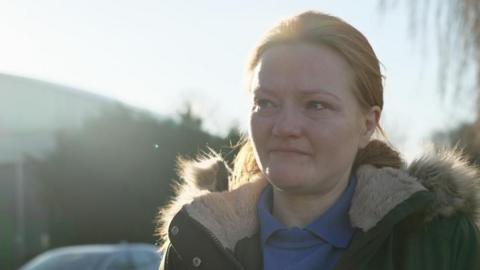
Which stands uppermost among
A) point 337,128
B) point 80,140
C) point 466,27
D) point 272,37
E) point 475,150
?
point 272,37

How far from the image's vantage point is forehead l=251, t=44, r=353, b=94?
97.6 inches

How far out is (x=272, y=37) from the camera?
2.61 metres

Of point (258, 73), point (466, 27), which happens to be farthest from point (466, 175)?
point (466, 27)

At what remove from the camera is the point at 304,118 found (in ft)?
8.06

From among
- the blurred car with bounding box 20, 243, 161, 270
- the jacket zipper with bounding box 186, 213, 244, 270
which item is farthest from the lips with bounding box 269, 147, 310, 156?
the blurred car with bounding box 20, 243, 161, 270

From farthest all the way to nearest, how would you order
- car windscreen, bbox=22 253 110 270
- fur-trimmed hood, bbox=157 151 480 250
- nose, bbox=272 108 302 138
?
car windscreen, bbox=22 253 110 270
fur-trimmed hood, bbox=157 151 480 250
nose, bbox=272 108 302 138

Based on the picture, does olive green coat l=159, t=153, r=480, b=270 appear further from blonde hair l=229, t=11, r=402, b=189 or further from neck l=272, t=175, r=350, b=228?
blonde hair l=229, t=11, r=402, b=189

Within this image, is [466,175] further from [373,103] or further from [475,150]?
[475,150]

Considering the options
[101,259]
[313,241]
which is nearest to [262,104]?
[313,241]

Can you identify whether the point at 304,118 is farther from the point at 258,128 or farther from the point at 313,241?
the point at 313,241

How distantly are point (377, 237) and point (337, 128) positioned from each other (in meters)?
0.31

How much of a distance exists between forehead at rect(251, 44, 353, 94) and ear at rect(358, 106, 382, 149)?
14cm

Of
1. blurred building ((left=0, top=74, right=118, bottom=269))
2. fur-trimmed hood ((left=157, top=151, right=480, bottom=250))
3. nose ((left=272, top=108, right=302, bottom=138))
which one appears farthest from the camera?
blurred building ((left=0, top=74, right=118, bottom=269))

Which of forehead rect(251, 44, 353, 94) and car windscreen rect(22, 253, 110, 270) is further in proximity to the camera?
car windscreen rect(22, 253, 110, 270)
